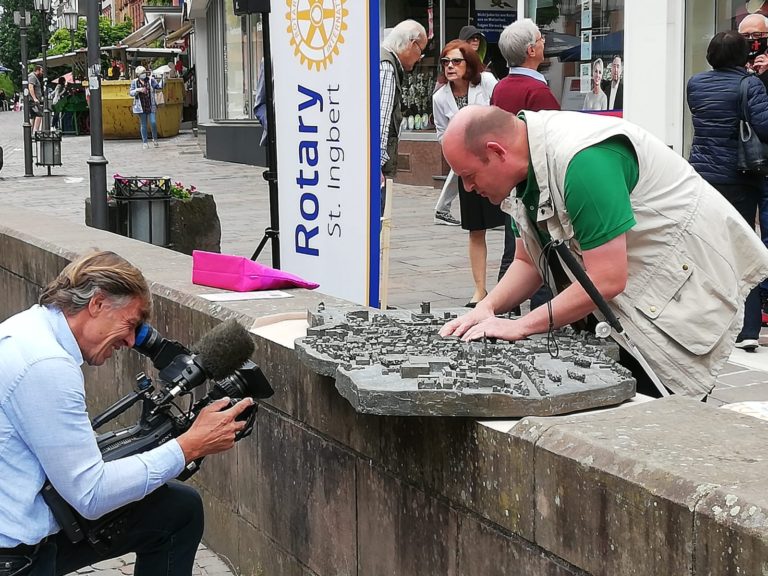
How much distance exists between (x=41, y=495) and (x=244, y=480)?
55.2 inches

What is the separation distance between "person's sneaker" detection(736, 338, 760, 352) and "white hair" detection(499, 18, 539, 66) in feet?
7.38

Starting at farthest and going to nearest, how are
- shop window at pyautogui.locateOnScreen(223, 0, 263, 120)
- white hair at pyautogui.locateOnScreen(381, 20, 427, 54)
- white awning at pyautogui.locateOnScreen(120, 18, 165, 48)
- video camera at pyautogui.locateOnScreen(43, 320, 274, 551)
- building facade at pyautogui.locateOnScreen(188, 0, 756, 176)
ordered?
white awning at pyautogui.locateOnScreen(120, 18, 165, 48), shop window at pyautogui.locateOnScreen(223, 0, 263, 120), building facade at pyautogui.locateOnScreen(188, 0, 756, 176), white hair at pyautogui.locateOnScreen(381, 20, 427, 54), video camera at pyautogui.locateOnScreen(43, 320, 274, 551)

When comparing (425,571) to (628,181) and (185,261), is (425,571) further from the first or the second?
(185,261)

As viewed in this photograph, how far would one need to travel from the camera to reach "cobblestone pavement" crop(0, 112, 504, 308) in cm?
934

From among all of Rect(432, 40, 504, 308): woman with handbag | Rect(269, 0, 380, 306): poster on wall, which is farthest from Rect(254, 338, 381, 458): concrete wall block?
Rect(432, 40, 504, 308): woman with handbag

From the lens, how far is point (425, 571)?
10.1ft

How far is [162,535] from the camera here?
11.5ft

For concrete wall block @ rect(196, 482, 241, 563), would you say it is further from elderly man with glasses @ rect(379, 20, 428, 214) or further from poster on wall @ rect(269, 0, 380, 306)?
elderly man with glasses @ rect(379, 20, 428, 214)

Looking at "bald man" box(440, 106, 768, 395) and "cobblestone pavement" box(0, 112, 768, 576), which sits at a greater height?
"bald man" box(440, 106, 768, 395)

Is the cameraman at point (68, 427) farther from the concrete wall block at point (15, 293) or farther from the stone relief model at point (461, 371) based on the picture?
the concrete wall block at point (15, 293)

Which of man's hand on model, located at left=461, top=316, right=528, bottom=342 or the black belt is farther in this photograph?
man's hand on model, located at left=461, top=316, right=528, bottom=342

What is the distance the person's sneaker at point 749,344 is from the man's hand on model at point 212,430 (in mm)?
4233

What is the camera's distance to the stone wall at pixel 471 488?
7.16 feet

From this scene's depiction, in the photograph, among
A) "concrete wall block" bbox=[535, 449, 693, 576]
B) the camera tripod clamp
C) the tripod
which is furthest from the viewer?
the tripod
